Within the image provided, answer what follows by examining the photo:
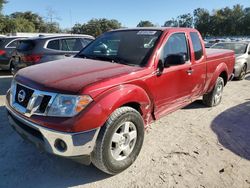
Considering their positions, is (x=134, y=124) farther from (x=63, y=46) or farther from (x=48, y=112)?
(x=63, y=46)

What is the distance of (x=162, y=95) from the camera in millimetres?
4086

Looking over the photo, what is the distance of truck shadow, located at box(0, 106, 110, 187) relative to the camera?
125 inches

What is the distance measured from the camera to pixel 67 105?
A: 9.33 feet

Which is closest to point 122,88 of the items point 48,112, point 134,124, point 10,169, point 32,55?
point 134,124

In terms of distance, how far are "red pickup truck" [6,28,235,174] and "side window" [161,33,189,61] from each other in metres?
0.02

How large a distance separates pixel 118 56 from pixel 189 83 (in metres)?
1.50

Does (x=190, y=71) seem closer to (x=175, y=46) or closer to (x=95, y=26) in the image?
(x=175, y=46)

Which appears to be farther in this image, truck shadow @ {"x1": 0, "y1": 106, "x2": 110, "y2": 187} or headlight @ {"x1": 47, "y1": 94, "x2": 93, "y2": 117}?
truck shadow @ {"x1": 0, "y1": 106, "x2": 110, "y2": 187}

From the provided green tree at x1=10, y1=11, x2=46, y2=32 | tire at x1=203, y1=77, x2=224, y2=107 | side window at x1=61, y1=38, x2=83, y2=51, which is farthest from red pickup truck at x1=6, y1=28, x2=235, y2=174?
green tree at x1=10, y1=11, x2=46, y2=32

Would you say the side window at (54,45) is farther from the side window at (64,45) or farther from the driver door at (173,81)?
the driver door at (173,81)

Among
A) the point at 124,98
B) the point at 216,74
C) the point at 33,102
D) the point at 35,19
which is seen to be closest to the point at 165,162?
the point at 124,98

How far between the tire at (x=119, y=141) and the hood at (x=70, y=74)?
1.66 feet

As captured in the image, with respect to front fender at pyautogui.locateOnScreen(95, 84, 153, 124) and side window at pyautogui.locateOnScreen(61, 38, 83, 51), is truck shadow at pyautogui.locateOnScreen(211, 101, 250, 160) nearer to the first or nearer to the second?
front fender at pyautogui.locateOnScreen(95, 84, 153, 124)

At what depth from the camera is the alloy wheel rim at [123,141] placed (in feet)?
10.7
